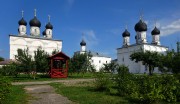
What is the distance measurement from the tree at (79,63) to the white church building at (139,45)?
976 inches

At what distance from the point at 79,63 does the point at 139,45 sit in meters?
29.5

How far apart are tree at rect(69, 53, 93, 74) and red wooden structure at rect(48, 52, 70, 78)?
962 mm

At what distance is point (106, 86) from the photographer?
42.8ft

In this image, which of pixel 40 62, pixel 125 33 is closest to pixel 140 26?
pixel 125 33

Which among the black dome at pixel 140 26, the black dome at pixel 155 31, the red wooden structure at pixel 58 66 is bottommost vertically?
the red wooden structure at pixel 58 66

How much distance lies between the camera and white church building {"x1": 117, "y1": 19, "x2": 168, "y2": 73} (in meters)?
55.5

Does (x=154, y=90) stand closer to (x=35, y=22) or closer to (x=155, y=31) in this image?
(x=155, y=31)

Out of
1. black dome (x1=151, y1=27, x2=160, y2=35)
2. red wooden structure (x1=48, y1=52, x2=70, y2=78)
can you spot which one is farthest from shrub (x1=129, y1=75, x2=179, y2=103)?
black dome (x1=151, y1=27, x2=160, y2=35)

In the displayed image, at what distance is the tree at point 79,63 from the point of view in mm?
29922

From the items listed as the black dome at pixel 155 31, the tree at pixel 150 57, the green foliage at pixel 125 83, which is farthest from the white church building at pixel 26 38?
the green foliage at pixel 125 83

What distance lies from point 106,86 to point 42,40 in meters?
49.6

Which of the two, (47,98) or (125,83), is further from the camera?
(125,83)

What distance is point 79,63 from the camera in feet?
98.2

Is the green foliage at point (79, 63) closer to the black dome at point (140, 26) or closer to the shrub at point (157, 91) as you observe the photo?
the shrub at point (157, 91)
